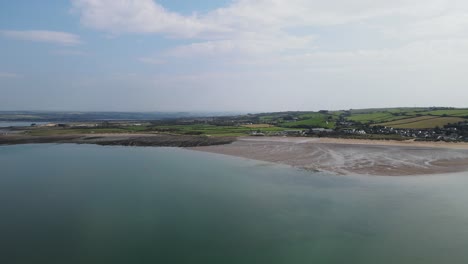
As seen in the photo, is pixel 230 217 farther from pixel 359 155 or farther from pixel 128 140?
pixel 128 140

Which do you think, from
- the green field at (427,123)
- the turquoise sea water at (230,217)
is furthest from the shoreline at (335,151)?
the green field at (427,123)

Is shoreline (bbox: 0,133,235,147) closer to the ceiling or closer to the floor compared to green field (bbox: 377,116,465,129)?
closer to the floor

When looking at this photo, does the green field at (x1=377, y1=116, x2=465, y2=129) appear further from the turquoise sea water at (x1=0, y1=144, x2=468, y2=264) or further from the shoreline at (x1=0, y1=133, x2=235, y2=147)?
the turquoise sea water at (x1=0, y1=144, x2=468, y2=264)

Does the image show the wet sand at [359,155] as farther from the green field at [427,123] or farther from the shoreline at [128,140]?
the green field at [427,123]

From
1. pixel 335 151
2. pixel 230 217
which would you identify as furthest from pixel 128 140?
pixel 230 217

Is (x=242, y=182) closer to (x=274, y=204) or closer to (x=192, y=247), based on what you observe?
(x=274, y=204)

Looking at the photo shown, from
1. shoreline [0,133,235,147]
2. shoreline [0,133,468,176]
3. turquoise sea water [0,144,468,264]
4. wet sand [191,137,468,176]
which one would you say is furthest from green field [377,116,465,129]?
turquoise sea water [0,144,468,264]
